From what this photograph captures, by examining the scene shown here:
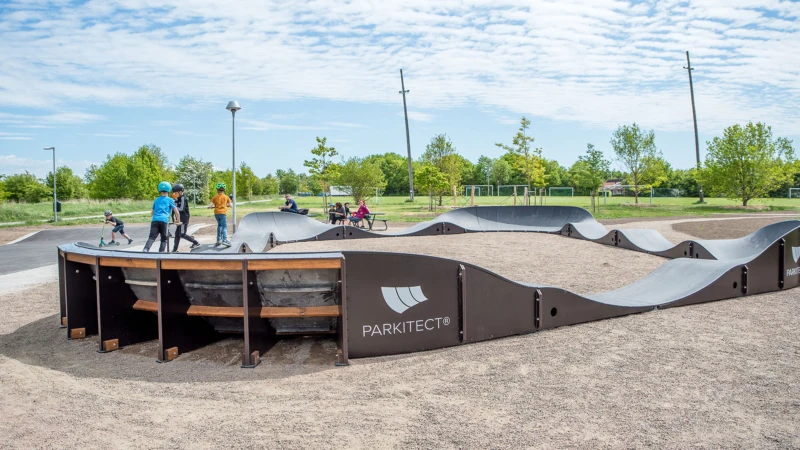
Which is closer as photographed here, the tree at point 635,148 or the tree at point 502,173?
the tree at point 635,148

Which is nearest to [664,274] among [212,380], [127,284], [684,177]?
[212,380]

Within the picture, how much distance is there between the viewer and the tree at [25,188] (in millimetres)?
79125

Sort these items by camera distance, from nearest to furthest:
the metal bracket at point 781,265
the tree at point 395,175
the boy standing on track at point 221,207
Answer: the metal bracket at point 781,265 < the boy standing on track at point 221,207 < the tree at point 395,175

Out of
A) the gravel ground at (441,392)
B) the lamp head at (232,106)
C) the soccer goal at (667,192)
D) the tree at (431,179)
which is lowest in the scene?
the gravel ground at (441,392)

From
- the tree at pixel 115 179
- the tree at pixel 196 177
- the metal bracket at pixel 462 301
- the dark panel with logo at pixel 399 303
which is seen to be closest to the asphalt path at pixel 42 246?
the dark panel with logo at pixel 399 303

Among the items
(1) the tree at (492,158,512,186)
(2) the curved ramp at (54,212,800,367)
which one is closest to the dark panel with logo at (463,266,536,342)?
(2) the curved ramp at (54,212,800,367)

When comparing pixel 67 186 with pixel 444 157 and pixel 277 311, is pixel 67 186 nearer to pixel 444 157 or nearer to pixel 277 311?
pixel 444 157

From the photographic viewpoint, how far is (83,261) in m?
5.41

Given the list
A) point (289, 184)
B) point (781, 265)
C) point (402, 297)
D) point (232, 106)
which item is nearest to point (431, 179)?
point (232, 106)

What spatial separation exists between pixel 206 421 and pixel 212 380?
0.88 metres

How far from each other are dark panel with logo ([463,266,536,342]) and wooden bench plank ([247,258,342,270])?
1.39m

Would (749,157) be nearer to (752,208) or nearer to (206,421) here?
(752,208)

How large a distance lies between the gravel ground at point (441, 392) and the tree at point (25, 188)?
8801 centimetres

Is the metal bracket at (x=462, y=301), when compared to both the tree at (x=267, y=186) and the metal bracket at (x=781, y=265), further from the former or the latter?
the tree at (x=267, y=186)
